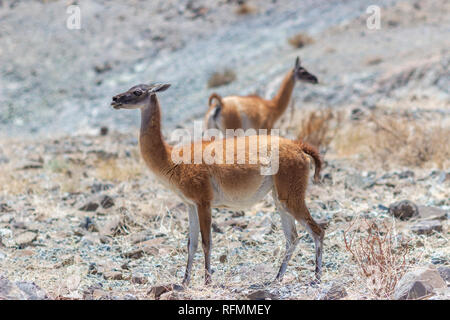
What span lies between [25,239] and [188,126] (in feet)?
28.8

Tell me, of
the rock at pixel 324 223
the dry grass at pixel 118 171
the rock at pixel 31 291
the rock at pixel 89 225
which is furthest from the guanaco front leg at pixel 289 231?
the dry grass at pixel 118 171

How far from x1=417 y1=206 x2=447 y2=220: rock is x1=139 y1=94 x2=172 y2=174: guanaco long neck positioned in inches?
137

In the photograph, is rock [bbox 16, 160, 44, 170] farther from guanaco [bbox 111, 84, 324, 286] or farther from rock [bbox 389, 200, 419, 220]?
rock [bbox 389, 200, 419, 220]

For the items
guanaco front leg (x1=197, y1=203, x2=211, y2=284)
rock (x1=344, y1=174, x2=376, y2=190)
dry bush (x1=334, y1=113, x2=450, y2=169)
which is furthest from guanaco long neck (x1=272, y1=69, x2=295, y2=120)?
guanaco front leg (x1=197, y1=203, x2=211, y2=284)

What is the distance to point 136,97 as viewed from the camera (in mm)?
5746

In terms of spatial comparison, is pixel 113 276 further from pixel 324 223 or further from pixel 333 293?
pixel 324 223

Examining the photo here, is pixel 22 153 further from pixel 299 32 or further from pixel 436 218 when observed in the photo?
pixel 299 32

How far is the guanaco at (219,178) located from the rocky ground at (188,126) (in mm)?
439

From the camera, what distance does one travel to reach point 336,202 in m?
8.30

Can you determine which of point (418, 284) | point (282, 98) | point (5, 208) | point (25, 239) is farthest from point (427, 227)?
point (5, 208)

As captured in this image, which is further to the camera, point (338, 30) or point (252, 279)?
Answer: point (338, 30)

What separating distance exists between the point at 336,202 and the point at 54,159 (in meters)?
5.64

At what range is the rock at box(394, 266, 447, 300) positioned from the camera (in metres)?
4.75
